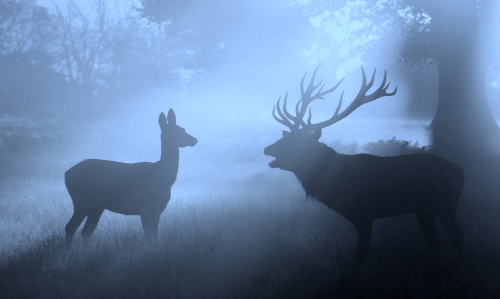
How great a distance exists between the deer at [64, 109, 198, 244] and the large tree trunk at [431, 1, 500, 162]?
8842 millimetres

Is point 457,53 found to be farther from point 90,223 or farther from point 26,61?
point 26,61

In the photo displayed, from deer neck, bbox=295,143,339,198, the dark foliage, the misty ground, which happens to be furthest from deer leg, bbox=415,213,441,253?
the dark foliage

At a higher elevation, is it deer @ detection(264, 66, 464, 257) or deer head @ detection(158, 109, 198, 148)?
deer head @ detection(158, 109, 198, 148)

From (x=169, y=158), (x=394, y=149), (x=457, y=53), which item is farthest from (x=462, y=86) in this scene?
(x=169, y=158)

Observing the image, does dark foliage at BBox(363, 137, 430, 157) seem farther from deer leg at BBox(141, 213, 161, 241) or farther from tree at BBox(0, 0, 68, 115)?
tree at BBox(0, 0, 68, 115)

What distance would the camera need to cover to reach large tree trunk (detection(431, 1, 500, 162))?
452 inches

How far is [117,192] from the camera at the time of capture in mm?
5301

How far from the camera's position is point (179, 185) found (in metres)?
11.4

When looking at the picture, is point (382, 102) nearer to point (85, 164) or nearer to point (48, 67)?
point (48, 67)

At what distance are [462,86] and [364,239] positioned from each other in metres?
9.41

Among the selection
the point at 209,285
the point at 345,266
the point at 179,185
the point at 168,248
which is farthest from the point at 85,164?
the point at 179,185

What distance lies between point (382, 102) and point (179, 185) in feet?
86.1

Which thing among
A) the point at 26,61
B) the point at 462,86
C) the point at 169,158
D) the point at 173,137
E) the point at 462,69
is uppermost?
the point at 26,61

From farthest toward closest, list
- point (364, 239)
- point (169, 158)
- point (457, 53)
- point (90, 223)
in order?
point (457, 53), point (169, 158), point (90, 223), point (364, 239)
